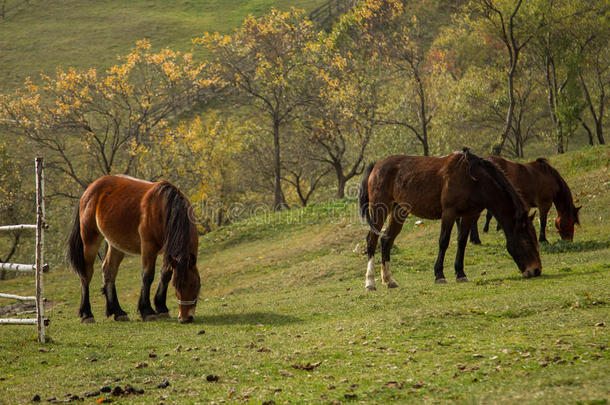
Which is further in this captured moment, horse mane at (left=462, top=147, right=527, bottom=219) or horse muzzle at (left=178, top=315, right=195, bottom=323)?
horse mane at (left=462, top=147, right=527, bottom=219)

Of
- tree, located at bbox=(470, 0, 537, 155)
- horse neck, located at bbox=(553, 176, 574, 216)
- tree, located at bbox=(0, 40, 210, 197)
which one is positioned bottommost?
horse neck, located at bbox=(553, 176, 574, 216)

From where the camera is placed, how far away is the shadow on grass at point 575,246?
1424 centimetres

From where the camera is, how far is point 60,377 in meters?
6.79

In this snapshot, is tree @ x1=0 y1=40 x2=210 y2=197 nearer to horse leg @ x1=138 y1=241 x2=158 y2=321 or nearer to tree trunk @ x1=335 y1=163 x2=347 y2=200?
tree trunk @ x1=335 y1=163 x2=347 y2=200

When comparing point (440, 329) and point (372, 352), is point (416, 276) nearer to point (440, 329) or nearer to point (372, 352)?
point (440, 329)

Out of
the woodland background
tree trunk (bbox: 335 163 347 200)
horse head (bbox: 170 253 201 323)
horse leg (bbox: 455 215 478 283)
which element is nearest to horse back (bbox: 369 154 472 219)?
horse leg (bbox: 455 215 478 283)

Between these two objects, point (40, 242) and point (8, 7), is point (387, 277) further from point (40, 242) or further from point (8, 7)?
point (8, 7)

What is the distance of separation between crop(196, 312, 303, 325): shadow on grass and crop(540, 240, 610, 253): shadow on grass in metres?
7.76

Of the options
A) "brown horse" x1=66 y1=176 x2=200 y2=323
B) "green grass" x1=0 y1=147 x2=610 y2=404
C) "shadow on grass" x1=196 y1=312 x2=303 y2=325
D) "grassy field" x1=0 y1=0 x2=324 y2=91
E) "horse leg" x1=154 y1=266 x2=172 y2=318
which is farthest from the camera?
"grassy field" x1=0 y1=0 x2=324 y2=91

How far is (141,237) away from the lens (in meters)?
11.0

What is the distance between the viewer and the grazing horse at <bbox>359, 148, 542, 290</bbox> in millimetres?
11117

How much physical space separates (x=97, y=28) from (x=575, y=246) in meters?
74.9

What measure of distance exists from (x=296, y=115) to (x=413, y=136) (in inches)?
328

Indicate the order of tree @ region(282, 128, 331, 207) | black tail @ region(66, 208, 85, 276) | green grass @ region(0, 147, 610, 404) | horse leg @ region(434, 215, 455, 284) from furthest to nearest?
tree @ region(282, 128, 331, 207) < black tail @ region(66, 208, 85, 276) < horse leg @ region(434, 215, 455, 284) < green grass @ region(0, 147, 610, 404)
